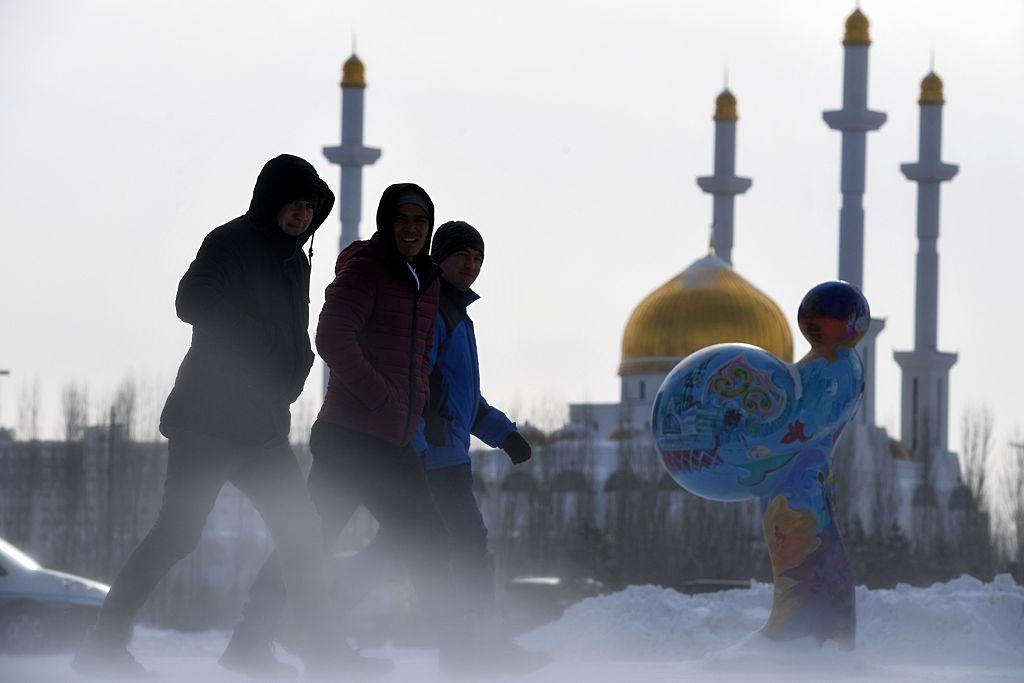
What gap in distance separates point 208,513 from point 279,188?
79 centimetres

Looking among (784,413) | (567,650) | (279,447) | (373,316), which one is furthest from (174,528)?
(567,650)

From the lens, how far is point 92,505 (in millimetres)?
36406

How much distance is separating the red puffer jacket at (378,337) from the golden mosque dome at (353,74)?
48.6 m

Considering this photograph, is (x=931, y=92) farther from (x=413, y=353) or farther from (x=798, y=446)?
(x=413, y=353)

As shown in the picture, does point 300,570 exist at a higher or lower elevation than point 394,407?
lower

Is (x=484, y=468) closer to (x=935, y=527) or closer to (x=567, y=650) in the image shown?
(x=935, y=527)

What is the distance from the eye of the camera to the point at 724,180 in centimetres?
5794

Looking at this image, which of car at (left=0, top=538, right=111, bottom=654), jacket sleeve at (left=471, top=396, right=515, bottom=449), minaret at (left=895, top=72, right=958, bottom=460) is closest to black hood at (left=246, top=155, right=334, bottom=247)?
jacket sleeve at (left=471, top=396, right=515, bottom=449)

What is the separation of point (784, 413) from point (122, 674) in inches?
157

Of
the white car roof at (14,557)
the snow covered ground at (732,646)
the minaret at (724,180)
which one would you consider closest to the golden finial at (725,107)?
the minaret at (724,180)

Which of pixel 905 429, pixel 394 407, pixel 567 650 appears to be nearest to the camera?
pixel 394 407

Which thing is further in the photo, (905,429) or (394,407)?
(905,429)

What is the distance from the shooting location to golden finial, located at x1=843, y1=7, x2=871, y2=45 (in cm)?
5228

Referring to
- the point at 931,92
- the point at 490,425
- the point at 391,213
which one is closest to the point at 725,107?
the point at 931,92
